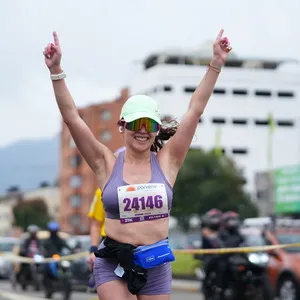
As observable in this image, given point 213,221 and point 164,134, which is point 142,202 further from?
point 213,221

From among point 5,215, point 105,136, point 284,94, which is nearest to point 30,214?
point 105,136

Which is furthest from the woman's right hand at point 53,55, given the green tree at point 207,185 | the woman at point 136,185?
the green tree at point 207,185

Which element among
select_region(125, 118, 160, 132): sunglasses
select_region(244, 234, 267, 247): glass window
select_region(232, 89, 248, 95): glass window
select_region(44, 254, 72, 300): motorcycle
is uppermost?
select_region(125, 118, 160, 132): sunglasses

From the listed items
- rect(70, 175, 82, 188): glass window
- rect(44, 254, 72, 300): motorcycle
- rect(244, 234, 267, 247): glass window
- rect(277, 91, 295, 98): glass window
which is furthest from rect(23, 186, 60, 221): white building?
rect(244, 234, 267, 247): glass window

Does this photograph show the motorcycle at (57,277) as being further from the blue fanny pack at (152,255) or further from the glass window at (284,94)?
the glass window at (284,94)

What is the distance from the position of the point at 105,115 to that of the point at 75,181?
1392 cm

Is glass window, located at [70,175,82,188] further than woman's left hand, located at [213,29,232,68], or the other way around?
glass window, located at [70,175,82,188]

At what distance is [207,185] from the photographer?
85875 millimetres

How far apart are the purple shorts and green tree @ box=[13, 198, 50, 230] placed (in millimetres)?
136842

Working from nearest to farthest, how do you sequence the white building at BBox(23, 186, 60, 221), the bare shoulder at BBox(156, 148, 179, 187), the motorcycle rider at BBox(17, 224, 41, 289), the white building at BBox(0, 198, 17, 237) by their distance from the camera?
the bare shoulder at BBox(156, 148, 179, 187)
the motorcycle rider at BBox(17, 224, 41, 289)
the white building at BBox(23, 186, 60, 221)
the white building at BBox(0, 198, 17, 237)

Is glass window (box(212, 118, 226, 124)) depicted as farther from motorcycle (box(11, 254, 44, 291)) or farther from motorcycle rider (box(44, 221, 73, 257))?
motorcycle rider (box(44, 221, 73, 257))

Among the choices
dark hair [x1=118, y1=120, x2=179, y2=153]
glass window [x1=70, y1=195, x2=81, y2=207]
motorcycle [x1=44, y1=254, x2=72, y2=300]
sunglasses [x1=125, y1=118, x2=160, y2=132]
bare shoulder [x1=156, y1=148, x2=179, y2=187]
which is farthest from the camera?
glass window [x1=70, y1=195, x2=81, y2=207]

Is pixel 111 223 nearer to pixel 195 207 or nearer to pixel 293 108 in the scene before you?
pixel 195 207

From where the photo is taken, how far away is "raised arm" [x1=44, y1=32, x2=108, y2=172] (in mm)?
5566
